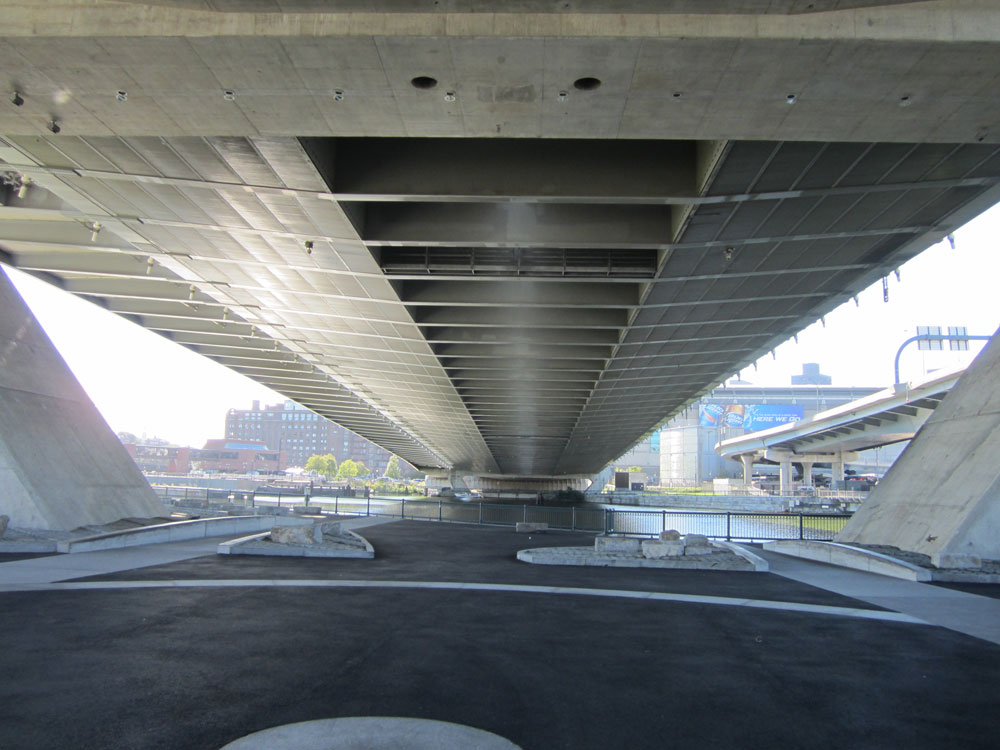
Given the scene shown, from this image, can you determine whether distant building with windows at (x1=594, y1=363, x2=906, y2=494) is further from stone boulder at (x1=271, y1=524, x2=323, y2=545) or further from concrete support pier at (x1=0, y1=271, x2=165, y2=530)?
stone boulder at (x1=271, y1=524, x2=323, y2=545)

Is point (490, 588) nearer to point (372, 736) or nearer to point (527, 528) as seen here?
point (372, 736)

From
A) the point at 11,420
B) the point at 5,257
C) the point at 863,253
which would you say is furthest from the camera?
the point at 5,257

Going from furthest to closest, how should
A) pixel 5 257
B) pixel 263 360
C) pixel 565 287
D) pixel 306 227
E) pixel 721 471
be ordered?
pixel 721 471 → pixel 263 360 → pixel 5 257 → pixel 565 287 → pixel 306 227

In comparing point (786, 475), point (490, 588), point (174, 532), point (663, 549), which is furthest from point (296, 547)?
point (786, 475)

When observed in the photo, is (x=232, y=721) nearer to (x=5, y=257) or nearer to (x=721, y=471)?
(x=5, y=257)

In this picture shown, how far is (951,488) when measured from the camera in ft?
51.9

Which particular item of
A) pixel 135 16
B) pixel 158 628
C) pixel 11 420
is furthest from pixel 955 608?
pixel 11 420

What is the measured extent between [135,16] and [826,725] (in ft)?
33.4

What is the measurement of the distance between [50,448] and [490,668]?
1783 centimetres

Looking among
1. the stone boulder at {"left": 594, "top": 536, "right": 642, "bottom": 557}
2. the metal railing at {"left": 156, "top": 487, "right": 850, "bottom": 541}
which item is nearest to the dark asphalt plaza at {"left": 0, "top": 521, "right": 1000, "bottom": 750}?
the stone boulder at {"left": 594, "top": 536, "right": 642, "bottom": 557}

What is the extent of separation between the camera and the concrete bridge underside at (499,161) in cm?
748

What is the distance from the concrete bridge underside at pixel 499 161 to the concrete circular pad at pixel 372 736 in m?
7.00

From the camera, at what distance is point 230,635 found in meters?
8.47

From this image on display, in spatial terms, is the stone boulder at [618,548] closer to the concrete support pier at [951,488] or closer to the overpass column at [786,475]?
the concrete support pier at [951,488]
